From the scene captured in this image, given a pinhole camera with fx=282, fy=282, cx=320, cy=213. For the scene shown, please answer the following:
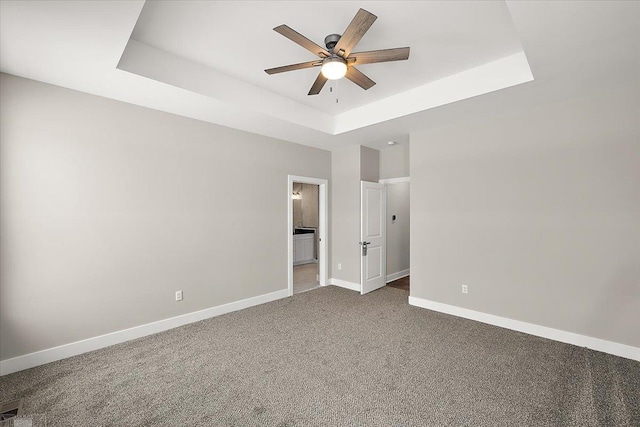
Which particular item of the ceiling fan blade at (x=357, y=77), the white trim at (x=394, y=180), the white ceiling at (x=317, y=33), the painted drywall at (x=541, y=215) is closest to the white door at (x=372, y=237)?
the white trim at (x=394, y=180)

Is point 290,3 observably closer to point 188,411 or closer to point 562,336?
point 188,411

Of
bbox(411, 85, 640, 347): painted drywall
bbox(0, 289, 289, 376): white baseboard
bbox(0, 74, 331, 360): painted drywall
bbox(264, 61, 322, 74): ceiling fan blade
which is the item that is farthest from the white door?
bbox(264, 61, 322, 74): ceiling fan blade

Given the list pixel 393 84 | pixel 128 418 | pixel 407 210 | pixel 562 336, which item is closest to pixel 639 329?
pixel 562 336

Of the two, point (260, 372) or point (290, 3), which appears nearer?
point (290, 3)

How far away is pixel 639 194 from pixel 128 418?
16.4 feet

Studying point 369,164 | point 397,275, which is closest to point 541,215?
point 369,164

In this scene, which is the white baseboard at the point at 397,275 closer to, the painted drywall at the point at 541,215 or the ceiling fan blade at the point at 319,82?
the painted drywall at the point at 541,215

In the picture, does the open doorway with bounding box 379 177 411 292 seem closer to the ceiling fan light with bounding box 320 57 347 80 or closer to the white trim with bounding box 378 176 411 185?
the white trim with bounding box 378 176 411 185

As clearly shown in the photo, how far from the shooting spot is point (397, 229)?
622cm

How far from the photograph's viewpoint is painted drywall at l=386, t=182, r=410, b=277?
19.8 ft

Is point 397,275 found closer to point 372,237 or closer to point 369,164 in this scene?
point 372,237

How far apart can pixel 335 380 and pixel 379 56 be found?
2.78 meters

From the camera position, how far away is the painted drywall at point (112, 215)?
8.79 feet

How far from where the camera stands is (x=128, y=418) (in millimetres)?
2029
